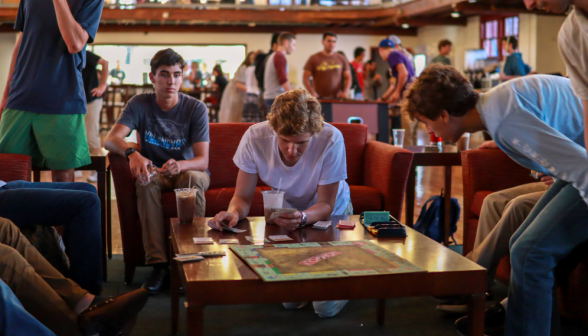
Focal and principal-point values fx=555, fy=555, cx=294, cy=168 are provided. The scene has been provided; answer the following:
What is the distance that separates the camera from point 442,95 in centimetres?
183

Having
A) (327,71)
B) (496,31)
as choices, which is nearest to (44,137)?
(327,71)

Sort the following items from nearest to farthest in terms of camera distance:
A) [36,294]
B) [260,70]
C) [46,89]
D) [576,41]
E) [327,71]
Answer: [576,41] < [36,294] < [46,89] < [260,70] < [327,71]

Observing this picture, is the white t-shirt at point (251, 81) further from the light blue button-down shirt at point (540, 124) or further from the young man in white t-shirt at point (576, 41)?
the young man in white t-shirt at point (576, 41)

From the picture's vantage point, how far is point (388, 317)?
7.52 feet

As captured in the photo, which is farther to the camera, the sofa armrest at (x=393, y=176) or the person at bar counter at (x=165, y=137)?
the sofa armrest at (x=393, y=176)

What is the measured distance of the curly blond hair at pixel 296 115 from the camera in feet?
6.28

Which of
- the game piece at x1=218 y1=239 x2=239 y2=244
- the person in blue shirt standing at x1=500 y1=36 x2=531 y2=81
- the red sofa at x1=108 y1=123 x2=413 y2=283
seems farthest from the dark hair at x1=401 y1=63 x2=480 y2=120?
the person in blue shirt standing at x1=500 y1=36 x2=531 y2=81

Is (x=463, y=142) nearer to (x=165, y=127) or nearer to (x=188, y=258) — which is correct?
(x=165, y=127)

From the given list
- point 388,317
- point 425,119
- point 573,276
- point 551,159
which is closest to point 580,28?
point 551,159

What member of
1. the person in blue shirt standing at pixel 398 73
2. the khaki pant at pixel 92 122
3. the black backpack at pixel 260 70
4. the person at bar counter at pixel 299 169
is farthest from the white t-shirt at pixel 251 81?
the person at bar counter at pixel 299 169

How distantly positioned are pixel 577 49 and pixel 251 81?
6.30m

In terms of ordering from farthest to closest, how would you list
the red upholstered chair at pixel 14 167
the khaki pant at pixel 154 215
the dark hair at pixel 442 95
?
the khaki pant at pixel 154 215
the red upholstered chair at pixel 14 167
the dark hair at pixel 442 95

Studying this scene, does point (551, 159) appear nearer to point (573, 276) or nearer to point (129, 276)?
point (573, 276)

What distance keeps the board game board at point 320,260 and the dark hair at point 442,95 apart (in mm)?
516
